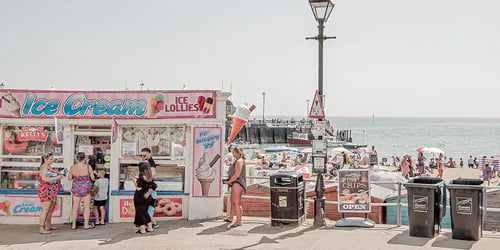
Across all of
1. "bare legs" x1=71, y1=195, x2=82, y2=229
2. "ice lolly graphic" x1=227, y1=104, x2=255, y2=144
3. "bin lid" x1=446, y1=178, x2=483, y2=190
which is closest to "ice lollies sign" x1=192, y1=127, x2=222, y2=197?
"ice lolly graphic" x1=227, y1=104, x2=255, y2=144

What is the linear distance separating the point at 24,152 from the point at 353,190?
6479 millimetres

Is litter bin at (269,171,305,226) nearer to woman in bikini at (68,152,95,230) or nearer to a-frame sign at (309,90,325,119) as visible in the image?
a-frame sign at (309,90,325,119)

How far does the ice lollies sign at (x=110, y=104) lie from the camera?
1031cm

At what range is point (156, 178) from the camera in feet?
34.0

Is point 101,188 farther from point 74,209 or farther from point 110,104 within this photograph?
point 110,104

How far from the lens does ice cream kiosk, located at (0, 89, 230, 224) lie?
405 inches

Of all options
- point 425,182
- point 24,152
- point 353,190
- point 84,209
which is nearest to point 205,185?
point 84,209

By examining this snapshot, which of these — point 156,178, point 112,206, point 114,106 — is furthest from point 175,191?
point 114,106

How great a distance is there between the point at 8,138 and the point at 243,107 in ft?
15.5

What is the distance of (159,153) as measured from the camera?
34.3 ft

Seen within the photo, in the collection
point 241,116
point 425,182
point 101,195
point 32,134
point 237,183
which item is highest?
point 241,116

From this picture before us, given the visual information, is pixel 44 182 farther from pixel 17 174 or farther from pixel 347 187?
pixel 347 187

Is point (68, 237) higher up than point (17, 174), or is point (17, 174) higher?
point (17, 174)

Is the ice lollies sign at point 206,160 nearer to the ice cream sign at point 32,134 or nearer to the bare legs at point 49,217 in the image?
the bare legs at point 49,217
